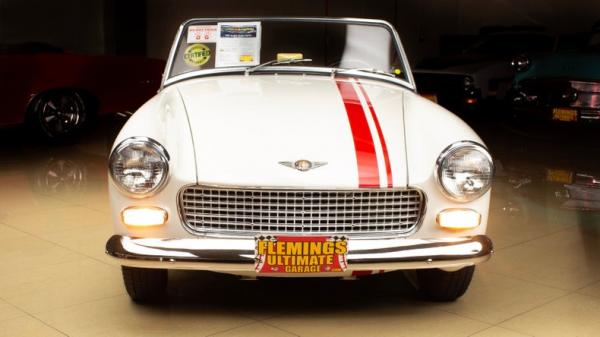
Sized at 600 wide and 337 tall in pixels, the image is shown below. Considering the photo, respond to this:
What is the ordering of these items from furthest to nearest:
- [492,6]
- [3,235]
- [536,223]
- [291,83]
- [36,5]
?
[492,6] → [36,5] → [536,223] → [3,235] → [291,83]

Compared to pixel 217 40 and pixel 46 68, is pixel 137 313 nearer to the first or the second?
pixel 217 40

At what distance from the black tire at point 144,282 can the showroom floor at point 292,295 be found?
0.06 m

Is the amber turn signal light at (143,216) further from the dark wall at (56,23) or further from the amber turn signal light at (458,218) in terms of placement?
the dark wall at (56,23)

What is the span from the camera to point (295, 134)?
375 cm

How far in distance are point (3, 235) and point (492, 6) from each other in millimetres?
12899

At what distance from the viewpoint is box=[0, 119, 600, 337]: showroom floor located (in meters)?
3.79

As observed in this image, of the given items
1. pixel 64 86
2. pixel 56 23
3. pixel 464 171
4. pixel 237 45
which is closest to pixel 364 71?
pixel 237 45

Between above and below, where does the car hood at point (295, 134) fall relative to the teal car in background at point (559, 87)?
above

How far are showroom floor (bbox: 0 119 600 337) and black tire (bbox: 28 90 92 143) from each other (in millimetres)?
2887

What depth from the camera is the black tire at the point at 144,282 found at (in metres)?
→ 3.94

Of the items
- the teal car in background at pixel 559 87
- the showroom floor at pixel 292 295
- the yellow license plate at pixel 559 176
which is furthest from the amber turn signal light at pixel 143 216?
the teal car in background at pixel 559 87

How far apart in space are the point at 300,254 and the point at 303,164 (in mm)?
365

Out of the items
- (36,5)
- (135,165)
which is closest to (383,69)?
(135,165)

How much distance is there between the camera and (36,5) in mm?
12406
